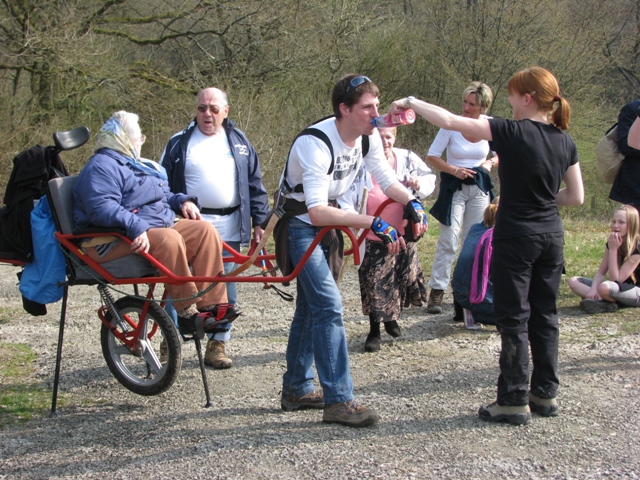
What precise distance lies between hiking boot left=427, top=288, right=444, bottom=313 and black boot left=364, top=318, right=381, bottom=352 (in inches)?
43.5

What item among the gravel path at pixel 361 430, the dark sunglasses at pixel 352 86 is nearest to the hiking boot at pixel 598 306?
the gravel path at pixel 361 430

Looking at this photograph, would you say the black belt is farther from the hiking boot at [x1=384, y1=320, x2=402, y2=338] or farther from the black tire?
the hiking boot at [x1=384, y1=320, x2=402, y2=338]

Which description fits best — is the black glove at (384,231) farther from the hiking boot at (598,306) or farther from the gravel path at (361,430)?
the hiking boot at (598,306)

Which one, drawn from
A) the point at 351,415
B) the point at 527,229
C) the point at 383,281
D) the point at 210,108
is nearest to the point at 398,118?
the point at 527,229

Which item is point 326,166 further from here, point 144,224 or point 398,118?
point 144,224

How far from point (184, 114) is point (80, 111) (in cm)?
206

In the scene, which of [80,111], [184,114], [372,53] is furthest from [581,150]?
[80,111]

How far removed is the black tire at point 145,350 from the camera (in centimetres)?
444

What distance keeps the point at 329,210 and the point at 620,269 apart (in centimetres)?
374

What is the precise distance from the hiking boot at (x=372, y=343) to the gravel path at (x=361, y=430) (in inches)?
2.9

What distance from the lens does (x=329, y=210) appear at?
3750 mm

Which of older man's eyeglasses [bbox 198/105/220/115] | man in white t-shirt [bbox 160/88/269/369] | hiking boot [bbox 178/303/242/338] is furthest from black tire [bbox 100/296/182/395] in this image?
older man's eyeglasses [bbox 198/105/220/115]

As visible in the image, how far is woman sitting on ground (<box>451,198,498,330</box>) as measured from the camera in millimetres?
5809

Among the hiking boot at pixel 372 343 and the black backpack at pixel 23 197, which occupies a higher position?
the black backpack at pixel 23 197
